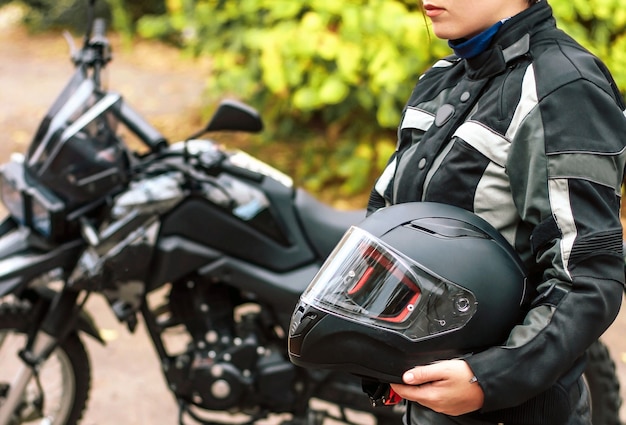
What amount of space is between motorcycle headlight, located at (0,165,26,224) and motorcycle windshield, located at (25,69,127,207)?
7 cm

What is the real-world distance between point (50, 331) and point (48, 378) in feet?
1.09

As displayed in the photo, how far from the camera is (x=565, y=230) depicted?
5.07 feet

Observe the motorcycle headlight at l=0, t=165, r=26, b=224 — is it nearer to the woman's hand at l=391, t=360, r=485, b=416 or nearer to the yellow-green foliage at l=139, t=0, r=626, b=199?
the yellow-green foliage at l=139, t=0, r=626, b=199

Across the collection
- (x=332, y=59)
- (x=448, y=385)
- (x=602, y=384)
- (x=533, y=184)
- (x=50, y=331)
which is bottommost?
(x=602, y=384)

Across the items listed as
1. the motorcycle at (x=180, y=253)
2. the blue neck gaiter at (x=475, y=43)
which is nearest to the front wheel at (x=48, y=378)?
the motorcycle at (x=180, y=253)

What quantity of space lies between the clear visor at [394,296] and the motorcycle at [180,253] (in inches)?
51.3

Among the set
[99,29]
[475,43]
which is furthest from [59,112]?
[475,43]

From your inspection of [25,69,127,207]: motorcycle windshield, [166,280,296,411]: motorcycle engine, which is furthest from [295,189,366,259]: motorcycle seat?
[25,69,127,207]: motorcycle windshield

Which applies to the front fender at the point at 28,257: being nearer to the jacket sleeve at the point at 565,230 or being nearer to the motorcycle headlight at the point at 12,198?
the motorcycle headlight at the point at 12,198

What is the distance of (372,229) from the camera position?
1.68m

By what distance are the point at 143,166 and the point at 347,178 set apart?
2981 millimetres

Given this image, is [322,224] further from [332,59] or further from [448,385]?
[332,59]

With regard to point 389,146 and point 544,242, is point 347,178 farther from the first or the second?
point 544,242

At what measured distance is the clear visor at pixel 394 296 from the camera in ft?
5.24
